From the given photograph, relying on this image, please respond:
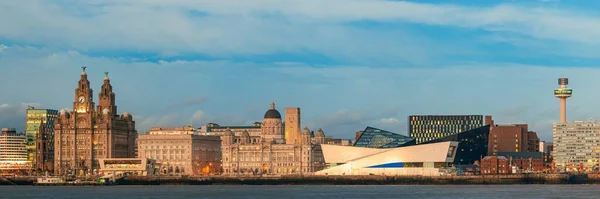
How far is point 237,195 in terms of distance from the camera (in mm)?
152375

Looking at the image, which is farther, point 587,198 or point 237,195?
point 237,195

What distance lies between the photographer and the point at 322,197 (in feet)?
480

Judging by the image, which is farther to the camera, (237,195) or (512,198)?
(237,195)

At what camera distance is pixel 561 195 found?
14588 centimetres

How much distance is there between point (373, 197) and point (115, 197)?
96.6 feet

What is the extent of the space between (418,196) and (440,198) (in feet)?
24.1

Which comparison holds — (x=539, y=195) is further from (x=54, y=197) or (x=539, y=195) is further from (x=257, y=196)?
(x=54, y=197)

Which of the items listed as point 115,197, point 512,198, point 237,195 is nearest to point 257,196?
point 237,195

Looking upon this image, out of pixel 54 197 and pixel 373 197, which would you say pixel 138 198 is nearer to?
pixel 54 197

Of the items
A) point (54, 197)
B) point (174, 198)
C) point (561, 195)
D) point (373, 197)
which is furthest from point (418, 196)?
point (54, 197)

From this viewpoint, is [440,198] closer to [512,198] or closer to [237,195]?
[512,198]

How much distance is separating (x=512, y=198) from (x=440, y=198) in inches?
303

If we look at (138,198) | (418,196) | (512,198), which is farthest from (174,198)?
(512,198)

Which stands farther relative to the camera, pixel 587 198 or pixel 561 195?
→ pixel 561 195
